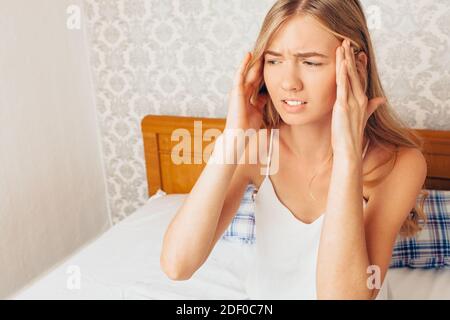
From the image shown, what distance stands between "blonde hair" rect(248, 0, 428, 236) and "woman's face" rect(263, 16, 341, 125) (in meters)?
0.02

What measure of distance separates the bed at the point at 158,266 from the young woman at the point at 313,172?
335mm

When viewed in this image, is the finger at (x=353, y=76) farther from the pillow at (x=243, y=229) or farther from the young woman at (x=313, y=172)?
the pillow at (x=243, y=229)

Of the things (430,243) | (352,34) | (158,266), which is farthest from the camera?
(158,266)

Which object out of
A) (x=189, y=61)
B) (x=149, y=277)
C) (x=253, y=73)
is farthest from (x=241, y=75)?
(x=189, y=61)

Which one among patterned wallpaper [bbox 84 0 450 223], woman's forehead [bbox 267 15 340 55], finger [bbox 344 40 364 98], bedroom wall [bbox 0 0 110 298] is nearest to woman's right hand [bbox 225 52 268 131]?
woman's forehead [bbox 267 15 340 55]

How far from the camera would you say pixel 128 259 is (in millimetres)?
1944

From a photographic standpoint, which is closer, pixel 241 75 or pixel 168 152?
pixel 241 75

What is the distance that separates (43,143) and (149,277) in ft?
3.39

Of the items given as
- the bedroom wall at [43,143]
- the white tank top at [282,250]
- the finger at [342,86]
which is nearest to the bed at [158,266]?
the white tank top at [282,250]

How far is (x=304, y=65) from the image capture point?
1145 mm

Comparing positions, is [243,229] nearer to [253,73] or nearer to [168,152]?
[168,152]

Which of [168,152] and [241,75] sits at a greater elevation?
[241,75]

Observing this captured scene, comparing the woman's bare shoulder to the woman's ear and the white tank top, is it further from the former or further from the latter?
the woman's ear

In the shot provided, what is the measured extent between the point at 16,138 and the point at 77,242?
72cm
